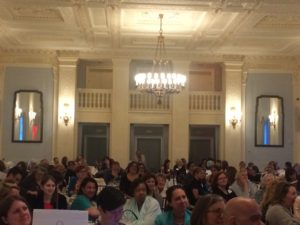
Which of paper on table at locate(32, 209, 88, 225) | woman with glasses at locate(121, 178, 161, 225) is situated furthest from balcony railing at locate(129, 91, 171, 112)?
paper on table at locate(32, 209, 88, 225)

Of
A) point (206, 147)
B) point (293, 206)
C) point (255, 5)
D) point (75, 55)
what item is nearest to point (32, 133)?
point (75, 55)

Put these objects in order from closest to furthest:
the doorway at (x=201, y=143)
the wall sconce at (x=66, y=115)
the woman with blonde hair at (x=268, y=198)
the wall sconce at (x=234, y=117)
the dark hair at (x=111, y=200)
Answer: the dark hair at (x=111, y=200), the woman with blonde hair at (x=268, y=198), the wall sconce at (x=66, y=115), the wall sconce at (x=234, y=117), the doorway at (x=201, y=143)

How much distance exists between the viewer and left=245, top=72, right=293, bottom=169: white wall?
758 inches

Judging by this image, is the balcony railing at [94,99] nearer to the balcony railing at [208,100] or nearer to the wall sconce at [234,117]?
the balcony railing at [208,100]

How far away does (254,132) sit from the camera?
19.2 meters

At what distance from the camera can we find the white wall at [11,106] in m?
18.8

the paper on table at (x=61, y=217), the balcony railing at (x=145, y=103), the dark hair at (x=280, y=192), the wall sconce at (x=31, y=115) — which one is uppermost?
the balcony railing at (x=145, y=103)

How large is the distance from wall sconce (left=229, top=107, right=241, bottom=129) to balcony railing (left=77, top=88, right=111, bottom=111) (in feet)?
14.8

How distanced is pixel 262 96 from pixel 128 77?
5.07m

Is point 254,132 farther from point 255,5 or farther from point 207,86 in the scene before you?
point 255,5

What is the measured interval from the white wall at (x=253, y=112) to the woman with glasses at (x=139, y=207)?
41.4ft

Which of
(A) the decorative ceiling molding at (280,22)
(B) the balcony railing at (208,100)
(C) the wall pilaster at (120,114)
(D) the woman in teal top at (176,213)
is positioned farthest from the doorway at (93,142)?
(D) the woman in teal top at (176,213)

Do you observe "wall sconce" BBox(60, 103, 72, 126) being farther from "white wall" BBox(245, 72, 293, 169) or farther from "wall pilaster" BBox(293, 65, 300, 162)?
"wall pilaster" BBox(293, 65, 300, 162)

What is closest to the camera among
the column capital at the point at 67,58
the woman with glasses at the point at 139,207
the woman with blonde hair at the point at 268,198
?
the woman with blonde hair at the point at 268,198
